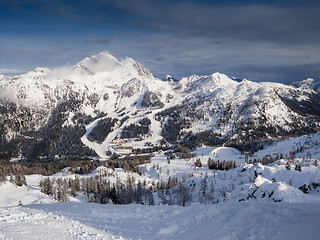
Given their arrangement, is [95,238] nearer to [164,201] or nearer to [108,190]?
[164,201]

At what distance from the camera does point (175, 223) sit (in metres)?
27.9

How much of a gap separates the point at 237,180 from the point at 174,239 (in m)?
92.2

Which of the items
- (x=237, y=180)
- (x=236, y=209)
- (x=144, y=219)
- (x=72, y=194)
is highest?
(x=236, y=209)

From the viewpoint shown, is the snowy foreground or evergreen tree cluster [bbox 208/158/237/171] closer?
the snowy foreground

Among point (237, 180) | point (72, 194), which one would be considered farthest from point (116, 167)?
point (237, 180)

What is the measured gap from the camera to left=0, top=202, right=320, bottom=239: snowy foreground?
72.2 feet

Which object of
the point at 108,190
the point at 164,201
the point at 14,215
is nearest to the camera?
the point at 14,215

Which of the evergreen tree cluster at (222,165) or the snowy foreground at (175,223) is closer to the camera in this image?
the snowy foreground at (175,223)

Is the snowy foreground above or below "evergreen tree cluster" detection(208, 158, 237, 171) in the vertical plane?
above

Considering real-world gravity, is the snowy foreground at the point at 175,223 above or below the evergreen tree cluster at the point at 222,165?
above

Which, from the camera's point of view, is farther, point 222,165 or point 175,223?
point 222,165

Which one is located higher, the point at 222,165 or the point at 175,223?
the point at 175,223

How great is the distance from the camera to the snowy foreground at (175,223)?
22016 millimetres

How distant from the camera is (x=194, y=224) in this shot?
27.0 meters
